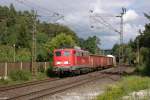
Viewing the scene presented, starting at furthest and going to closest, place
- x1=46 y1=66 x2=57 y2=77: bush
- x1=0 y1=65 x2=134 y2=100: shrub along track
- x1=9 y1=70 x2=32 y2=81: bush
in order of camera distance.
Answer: x1=46 y1=66 x2=57 y2=77: bush, x1=9 y1=70 x2=32 y2=81: bush, x1=0 y1=65 x2=134 y2=100: shrub along track

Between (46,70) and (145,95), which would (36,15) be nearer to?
(46,70)

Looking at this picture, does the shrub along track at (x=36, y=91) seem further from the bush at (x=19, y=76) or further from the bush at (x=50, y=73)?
the bush at (x=50, y=73)

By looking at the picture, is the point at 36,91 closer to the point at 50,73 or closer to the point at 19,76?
the point at 19,76

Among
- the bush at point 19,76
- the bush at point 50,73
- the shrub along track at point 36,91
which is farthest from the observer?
the bush at point 50,73

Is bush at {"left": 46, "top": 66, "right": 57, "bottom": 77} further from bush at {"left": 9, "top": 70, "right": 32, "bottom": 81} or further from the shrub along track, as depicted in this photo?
the shrub along track

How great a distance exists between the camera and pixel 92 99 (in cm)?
1922

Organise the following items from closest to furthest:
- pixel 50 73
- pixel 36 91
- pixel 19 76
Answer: pixel 36 91 → pixel 19 76 → pixel 50 73

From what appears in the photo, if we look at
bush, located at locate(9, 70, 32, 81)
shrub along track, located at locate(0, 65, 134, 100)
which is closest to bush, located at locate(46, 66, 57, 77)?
bush, located at locate(9, 70, 32, 81)

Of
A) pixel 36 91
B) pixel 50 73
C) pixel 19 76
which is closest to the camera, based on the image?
pixel 36 91

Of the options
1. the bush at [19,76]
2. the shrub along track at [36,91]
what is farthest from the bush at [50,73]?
the shrub along track at [36,91]

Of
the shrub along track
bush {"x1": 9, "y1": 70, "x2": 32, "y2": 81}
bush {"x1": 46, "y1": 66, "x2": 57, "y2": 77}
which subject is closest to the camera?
the shrub along track

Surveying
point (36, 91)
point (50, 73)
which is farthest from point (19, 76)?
point (36, 91)

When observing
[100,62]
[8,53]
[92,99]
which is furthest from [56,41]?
[92,99]

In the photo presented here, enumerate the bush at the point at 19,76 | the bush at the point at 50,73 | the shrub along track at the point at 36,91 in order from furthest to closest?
the bush at the point at 50,73 < the bush at the point at 19,76 < the shrub along track at the point at 36,91
